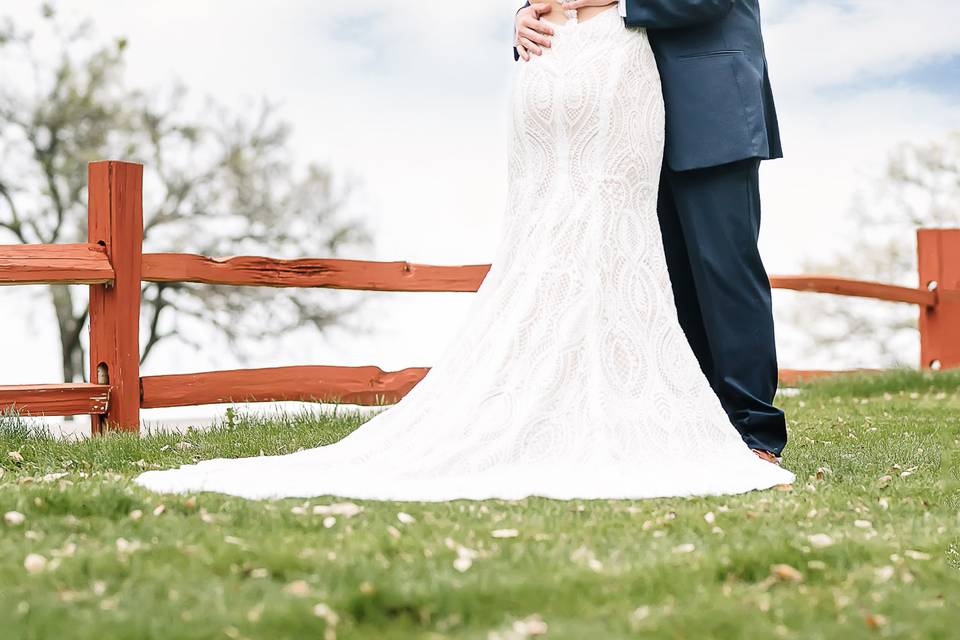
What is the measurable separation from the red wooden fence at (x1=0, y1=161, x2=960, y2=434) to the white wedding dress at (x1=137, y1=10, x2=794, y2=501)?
263cm

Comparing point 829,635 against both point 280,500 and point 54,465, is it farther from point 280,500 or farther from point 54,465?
point 54,465

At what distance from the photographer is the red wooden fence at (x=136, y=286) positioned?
667 centimetres

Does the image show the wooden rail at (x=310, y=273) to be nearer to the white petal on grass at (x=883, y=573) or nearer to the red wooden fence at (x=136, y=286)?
the red wooden fence at (x=136, y=286)

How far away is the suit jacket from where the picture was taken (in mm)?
4773

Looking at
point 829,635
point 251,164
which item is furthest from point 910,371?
point 251,164

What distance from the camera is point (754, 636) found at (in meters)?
2.42

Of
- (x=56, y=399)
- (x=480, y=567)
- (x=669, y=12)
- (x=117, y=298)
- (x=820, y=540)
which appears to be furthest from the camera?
(x=117, y=298)

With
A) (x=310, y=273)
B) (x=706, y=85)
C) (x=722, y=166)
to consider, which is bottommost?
(x=310, y=273)

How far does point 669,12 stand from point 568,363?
5.17ft

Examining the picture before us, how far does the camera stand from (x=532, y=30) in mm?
4922

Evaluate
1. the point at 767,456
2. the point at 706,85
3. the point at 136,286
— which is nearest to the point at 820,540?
the point at 767,456

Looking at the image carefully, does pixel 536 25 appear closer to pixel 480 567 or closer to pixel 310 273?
pixel 480 567

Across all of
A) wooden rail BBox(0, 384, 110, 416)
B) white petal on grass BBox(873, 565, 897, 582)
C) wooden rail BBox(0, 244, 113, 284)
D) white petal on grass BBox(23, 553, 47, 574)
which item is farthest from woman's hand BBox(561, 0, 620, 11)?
wooden rail BBox(0, 384, 110, 416)

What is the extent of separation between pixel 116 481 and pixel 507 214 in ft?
6.62
